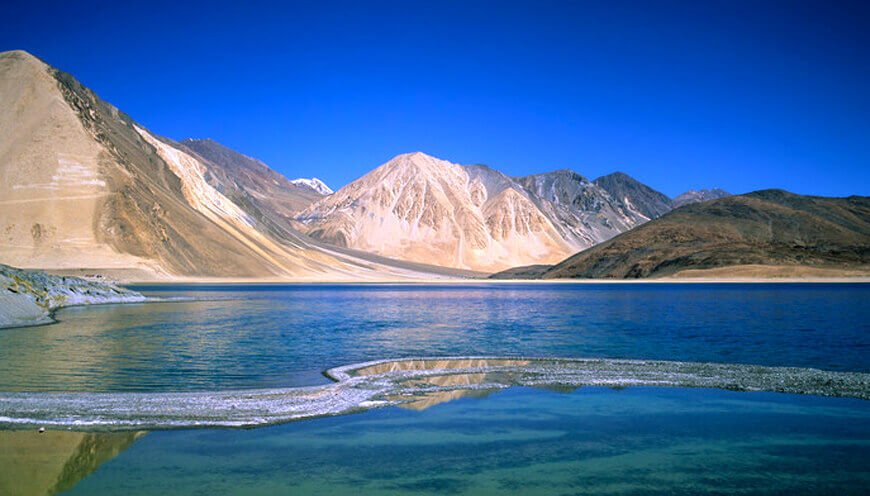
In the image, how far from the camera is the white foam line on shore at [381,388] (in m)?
11.1

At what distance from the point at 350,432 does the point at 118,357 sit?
1146 cm

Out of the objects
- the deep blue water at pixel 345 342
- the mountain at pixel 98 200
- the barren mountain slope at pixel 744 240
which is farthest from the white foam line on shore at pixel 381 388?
the barren mountain slope at pixel 744 240

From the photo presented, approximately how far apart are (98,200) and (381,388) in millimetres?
90673

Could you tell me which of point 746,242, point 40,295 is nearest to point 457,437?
point 40,295

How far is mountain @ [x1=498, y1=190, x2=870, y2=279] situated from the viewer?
104 meters

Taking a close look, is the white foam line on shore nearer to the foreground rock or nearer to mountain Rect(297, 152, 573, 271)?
the foreground rock

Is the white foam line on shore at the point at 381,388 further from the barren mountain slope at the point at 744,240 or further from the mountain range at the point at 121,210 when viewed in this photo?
the barren mountain slope at the point at 744,240

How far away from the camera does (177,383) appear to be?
1485 centimetres

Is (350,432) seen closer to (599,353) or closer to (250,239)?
(599,353)

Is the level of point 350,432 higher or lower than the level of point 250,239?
lower

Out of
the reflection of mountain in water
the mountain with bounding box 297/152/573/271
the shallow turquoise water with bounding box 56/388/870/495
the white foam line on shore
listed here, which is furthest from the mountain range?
the shallow turquoise water with bounding box 56/388/870/495

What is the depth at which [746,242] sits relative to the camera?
11788 cm

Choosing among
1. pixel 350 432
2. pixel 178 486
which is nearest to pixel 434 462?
pixel 350 432

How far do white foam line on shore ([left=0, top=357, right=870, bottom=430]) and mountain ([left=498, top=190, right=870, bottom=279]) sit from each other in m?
93.4
